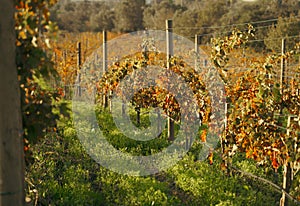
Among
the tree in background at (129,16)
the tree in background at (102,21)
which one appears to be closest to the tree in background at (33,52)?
the tree in background at (129,16)

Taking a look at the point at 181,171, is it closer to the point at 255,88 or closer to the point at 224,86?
the point at 224,86

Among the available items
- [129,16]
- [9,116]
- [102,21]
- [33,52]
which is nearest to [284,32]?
[129,16]

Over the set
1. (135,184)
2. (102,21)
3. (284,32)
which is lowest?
(135,184)

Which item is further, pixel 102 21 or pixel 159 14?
pixel 102 21

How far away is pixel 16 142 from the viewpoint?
186 cm

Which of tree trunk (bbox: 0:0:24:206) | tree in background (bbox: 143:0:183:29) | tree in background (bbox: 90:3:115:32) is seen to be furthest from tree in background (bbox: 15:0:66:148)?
tree in background (bbox: 90:3:115:32)

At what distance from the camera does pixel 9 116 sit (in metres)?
1.81

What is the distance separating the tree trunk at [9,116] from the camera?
1.80 meters

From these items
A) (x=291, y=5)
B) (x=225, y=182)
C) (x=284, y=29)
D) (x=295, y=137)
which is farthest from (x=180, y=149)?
(x=291, y=5)

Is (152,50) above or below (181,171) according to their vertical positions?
above

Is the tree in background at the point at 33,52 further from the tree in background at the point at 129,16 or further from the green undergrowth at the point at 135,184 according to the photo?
the tree in background at the point at 129,16

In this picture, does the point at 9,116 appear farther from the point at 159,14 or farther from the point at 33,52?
the point at 159,14

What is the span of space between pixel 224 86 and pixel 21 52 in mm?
4046

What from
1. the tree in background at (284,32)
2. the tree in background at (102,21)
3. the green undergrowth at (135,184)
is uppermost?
the tree in background at (102,21)
